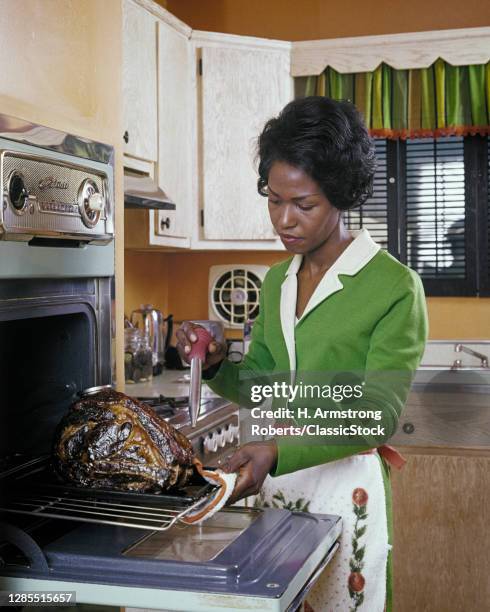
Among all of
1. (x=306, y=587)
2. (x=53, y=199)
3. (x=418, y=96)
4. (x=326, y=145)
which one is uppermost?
(x=418, y=96)

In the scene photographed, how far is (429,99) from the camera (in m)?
3.57

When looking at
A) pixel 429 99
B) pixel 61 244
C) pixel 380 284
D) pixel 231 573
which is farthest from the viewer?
pixel 429 99

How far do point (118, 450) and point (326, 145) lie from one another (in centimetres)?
73

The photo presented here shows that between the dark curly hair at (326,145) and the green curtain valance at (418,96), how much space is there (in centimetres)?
211

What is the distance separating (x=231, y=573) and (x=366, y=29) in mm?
3285

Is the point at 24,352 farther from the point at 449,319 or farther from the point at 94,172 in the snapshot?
the point at 449,319

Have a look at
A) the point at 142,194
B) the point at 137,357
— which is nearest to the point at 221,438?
the point at 137,357

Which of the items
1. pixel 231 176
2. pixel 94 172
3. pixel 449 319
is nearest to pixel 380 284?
pixel 94 172

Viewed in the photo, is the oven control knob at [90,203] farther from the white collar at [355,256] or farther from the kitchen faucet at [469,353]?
the kitchen faucet at [469,353]

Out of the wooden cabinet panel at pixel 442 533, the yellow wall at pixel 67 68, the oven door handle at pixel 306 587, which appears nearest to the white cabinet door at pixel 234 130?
the wooden cabinet panel at pixel 442 533

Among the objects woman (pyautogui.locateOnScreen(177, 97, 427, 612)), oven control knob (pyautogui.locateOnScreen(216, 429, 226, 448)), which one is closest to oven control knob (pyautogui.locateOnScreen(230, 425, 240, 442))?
oven control knob (pyautogui.locateOnScreen(216, 429, 226, 448))

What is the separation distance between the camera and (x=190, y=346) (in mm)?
1480

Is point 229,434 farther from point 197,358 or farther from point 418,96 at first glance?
point 418,96

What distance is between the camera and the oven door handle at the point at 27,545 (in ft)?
3.06
